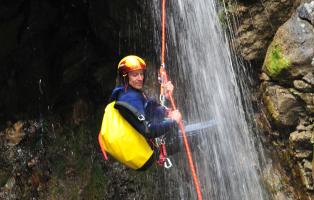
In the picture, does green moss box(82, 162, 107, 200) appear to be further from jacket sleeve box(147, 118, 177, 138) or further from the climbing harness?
jacket sleeve box(147, 118, 177, 138)

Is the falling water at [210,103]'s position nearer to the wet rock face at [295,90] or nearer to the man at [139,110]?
the wet rock face at [295,90]

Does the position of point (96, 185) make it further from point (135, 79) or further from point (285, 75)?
point (285, 75)

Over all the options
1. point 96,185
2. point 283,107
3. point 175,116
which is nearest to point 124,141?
point 175,116

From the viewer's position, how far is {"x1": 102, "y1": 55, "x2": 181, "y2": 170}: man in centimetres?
559

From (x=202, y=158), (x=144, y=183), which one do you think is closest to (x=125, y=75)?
(x=202, y=158)

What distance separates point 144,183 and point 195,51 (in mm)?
3613

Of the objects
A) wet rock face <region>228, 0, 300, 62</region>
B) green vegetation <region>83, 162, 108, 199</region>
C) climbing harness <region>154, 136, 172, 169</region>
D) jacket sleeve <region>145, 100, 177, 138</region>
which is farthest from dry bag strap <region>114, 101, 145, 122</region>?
green vegetation <region>83, 162, 108, 199</region>

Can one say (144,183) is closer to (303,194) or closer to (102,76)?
(102,76)

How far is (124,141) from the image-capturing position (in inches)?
223

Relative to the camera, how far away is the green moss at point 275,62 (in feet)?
22.3

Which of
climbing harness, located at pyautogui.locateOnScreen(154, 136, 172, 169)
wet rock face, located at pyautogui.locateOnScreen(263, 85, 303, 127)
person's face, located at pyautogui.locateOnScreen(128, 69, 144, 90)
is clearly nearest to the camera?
person's face, located at pyautogui.locateOnScreen(128, 69, 144, 90)

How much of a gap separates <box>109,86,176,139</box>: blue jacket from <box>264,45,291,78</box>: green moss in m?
2.25

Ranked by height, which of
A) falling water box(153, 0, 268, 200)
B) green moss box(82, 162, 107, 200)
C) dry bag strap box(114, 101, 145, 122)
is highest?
dry bag strap box(114, 101, 145, 122)

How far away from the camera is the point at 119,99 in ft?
19.0
